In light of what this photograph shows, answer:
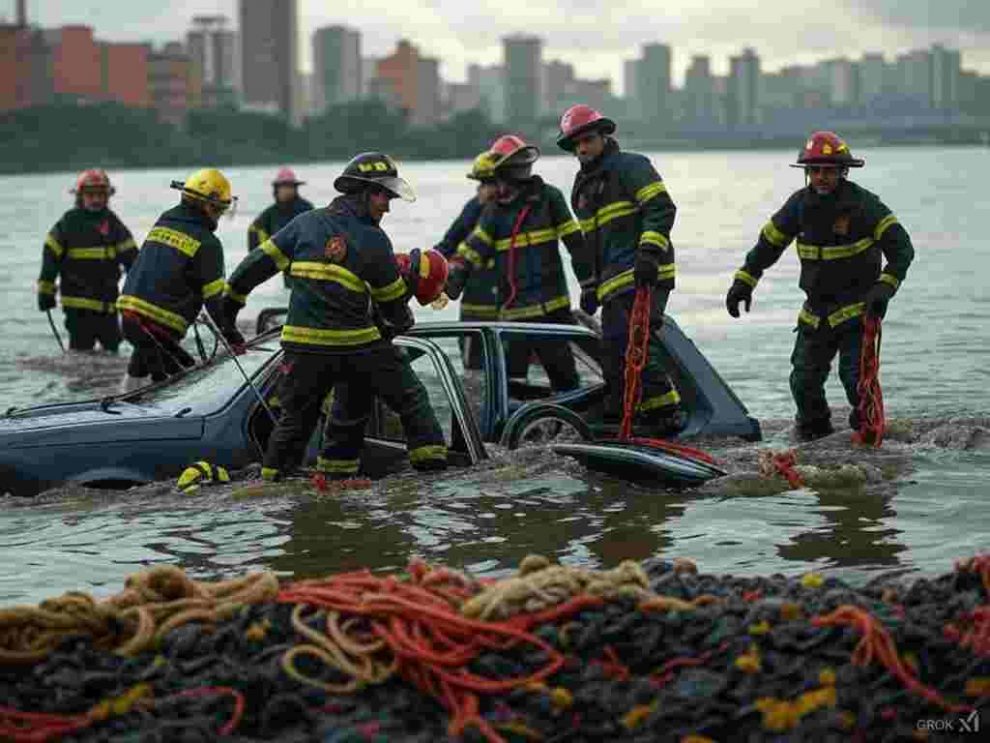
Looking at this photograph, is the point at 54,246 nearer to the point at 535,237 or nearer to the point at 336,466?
the point at 535,237

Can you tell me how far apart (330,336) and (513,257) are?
4637 mm

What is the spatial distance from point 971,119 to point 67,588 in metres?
184

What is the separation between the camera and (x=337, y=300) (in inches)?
407

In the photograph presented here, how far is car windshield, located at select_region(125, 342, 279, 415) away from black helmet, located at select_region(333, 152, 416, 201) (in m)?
1.16

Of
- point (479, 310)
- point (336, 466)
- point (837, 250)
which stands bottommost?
point (336, 466)

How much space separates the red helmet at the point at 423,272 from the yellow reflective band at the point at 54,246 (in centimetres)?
801

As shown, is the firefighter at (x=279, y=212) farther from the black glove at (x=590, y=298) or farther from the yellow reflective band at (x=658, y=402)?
the yellow reflective band at (x=658, y=402)

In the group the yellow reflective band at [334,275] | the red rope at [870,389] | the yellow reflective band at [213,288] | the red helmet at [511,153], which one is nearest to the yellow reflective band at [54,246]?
the red helmet at [511,153]

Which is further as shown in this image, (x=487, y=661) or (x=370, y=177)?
(x=370, y=177)

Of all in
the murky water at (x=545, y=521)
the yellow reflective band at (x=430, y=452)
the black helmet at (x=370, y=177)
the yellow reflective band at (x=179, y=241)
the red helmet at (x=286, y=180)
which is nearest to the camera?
the murky water at (x=545, y=521)

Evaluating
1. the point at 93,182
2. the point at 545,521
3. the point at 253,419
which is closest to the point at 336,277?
the point at 253,419

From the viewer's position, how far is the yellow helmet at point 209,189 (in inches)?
500

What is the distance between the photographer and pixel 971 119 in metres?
185

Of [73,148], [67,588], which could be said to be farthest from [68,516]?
[73,148]
